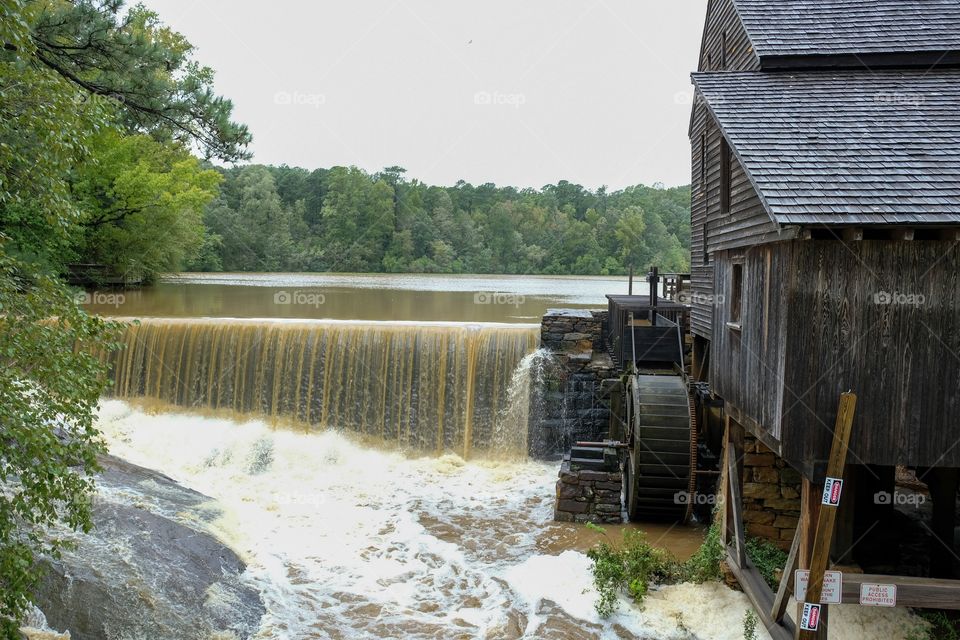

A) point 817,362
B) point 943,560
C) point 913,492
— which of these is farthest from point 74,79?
point 913,492

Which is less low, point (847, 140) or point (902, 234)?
point (847, 140)

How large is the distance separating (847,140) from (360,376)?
36.5ft

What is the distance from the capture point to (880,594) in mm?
6555

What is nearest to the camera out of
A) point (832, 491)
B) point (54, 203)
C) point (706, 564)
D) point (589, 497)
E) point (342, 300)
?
point (54, 203)

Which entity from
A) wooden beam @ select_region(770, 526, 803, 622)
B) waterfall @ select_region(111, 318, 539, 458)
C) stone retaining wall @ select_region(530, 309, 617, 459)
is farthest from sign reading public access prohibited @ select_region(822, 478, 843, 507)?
waterfall @ select_region(111, 318, 539, 458)

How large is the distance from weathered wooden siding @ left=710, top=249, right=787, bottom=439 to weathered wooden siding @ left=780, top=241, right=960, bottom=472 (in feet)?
0.70

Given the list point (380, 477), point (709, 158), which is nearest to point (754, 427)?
point (709, 158)

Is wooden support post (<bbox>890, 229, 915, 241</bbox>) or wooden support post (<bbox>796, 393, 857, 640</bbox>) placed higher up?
wooden support post (<bbox>890, 229, 915, 241</bbox>)

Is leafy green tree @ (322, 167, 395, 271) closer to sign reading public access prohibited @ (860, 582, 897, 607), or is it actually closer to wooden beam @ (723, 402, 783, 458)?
wooden beam @ (723, 402, 783, 458)

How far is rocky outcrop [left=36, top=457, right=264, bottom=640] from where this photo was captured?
719 cm

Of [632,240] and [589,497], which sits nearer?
[589,497]

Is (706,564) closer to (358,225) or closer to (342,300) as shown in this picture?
(342,300)

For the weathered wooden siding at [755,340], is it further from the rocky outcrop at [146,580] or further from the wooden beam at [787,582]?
the rocky outcrop at [146,580]

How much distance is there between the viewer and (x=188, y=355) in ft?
55.9
